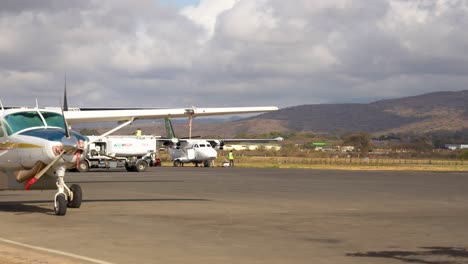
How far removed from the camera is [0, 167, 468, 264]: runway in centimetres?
A: 1223

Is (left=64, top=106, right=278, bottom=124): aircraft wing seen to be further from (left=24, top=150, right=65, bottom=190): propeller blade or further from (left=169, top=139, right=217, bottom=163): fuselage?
(left=169, top=139, right=217, bottom=163): fuselage

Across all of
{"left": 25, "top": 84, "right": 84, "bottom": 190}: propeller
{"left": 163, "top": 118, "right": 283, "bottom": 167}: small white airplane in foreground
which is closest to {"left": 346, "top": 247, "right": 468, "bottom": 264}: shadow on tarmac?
{"left": 25, "top": 84, "right": 84, "bottom": 190}: propeller

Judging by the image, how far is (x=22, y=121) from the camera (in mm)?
20391

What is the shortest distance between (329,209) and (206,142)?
58.5m

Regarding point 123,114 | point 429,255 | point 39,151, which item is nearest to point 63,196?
point 39,151

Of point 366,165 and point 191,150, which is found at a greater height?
point 191,150

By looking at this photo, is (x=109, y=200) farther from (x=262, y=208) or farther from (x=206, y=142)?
(x=206, y=142)

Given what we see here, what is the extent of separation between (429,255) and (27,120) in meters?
12.1

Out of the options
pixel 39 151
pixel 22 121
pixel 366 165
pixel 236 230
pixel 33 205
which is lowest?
pixel 236 230

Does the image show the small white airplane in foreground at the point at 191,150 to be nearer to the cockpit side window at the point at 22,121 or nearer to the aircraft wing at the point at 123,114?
the aircraft wing at the point at 123,114

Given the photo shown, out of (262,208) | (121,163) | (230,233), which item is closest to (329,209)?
(262,208)

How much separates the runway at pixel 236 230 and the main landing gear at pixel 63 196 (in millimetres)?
288

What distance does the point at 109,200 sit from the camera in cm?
2497

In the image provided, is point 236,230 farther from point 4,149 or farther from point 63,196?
point 4,149
